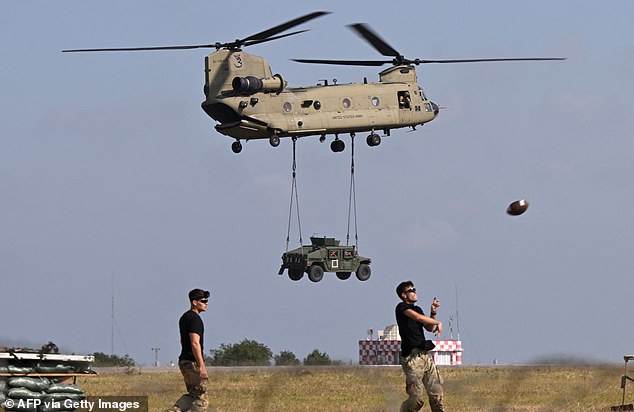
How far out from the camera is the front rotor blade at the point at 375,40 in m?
43.0

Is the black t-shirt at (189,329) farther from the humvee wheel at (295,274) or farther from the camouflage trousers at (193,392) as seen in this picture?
the humvee wheel at (295,274)

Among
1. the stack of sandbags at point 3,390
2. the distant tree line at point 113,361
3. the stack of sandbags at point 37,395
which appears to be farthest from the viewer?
the distant tree line at point 113,361

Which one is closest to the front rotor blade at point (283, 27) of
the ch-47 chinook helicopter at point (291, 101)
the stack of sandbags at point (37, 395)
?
the ch-47 chinook helicopter at point (291, 101)

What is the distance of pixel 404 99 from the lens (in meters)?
47.3

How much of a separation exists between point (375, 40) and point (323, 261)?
25.5 feet

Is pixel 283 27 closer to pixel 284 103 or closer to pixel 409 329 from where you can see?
pixel 284 103

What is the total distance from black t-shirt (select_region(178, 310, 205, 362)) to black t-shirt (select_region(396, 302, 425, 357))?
2541 millimetres

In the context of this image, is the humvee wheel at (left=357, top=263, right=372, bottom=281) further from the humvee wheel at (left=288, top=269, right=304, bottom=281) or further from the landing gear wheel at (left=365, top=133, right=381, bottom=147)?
the landing gear wheel at (left=365, top=133, right=381, bottom=147)

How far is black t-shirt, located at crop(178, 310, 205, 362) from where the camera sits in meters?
15.7

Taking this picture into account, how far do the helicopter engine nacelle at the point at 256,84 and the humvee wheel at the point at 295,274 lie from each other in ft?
23.2

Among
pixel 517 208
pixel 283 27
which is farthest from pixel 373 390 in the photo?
pixel 283 27

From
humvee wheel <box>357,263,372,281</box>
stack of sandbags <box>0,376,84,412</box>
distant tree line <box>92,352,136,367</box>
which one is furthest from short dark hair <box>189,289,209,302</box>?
humvee wheel <box>357,263,372,281</box>

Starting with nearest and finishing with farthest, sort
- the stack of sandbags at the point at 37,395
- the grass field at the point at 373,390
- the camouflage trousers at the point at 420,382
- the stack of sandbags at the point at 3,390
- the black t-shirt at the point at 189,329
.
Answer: the black t-shirt at the point at 189,329
the camouflage trousers at the point at 420,382
the stack of sandbags at the point at 37,395
the stack of sandbags at the point at 3,390
the grass field at the point at 373,390

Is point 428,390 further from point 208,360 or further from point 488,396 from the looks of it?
point 208,360
